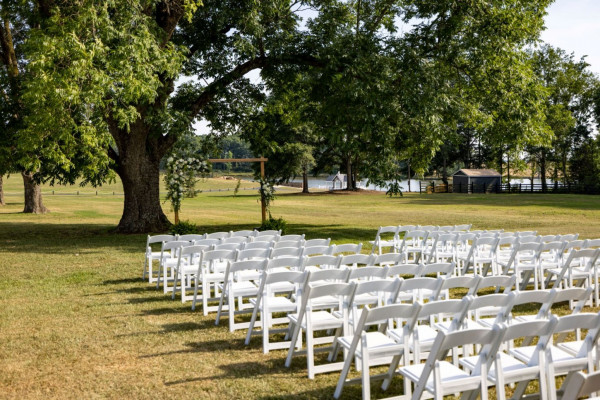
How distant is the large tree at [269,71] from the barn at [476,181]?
37.5 m

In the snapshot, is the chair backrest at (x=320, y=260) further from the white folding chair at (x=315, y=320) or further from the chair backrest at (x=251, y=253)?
the white folding chair at (x=315, y=320)

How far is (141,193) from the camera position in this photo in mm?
20297

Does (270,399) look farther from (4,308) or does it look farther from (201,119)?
(201,119)

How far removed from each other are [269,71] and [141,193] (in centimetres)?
630

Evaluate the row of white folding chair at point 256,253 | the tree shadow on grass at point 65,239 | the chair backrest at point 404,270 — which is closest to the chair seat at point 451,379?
the chair backrest at point 404,270

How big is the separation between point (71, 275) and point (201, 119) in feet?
37.9

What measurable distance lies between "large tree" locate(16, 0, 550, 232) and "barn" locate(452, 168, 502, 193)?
123 feet

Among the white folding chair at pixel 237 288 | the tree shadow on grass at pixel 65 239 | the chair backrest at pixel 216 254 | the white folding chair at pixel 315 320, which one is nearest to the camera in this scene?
the white folding chair at pixel 315 320

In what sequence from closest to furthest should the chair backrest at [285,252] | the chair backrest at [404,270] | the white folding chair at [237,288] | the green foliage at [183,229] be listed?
the chair backrest at [404,270] < the white folding chair at [237,288] < the chair backrest at [285,252] < the green foliage at [183,229]

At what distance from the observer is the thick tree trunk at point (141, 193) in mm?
19938

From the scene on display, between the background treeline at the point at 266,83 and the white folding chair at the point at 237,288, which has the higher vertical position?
the background treeline at the point at 266,83

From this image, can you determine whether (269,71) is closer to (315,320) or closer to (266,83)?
(266,83)

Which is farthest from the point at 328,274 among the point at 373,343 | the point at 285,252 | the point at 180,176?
the point at 180,176

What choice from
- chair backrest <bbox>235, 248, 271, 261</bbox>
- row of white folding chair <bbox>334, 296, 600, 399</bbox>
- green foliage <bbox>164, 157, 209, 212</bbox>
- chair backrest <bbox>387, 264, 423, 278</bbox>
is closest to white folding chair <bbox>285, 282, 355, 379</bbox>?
row of white folding chair <bbox>334, 296, 600, 399</bbox>
